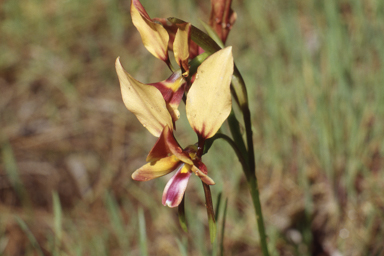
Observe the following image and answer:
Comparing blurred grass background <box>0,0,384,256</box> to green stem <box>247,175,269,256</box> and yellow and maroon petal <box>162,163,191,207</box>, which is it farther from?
yellow and maroon petal <box>162,163,191,207</box>

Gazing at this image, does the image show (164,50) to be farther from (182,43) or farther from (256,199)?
(256,199)

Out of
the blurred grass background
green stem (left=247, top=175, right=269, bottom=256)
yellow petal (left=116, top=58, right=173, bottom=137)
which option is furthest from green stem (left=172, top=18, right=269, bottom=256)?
the blurred grass background

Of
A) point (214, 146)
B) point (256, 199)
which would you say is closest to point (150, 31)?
point (256, 199)

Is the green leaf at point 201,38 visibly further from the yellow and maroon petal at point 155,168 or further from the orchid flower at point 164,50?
the yellow and maroon petal at point 155,168

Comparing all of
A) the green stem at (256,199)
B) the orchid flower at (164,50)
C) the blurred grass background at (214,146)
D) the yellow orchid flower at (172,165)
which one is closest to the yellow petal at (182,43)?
the orchid flower at (164,50)

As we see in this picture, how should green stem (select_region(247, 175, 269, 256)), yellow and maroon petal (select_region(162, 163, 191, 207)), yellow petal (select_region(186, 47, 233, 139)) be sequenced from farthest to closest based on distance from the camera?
1. green stem (select_region(247, 175, 269, 256))
2. yellow and maroon petal (select_region(162, 163, 191, 207))
3. yellow petal (select_region(186, 47, 233, 139))

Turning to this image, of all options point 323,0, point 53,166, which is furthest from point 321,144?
point 53,166
